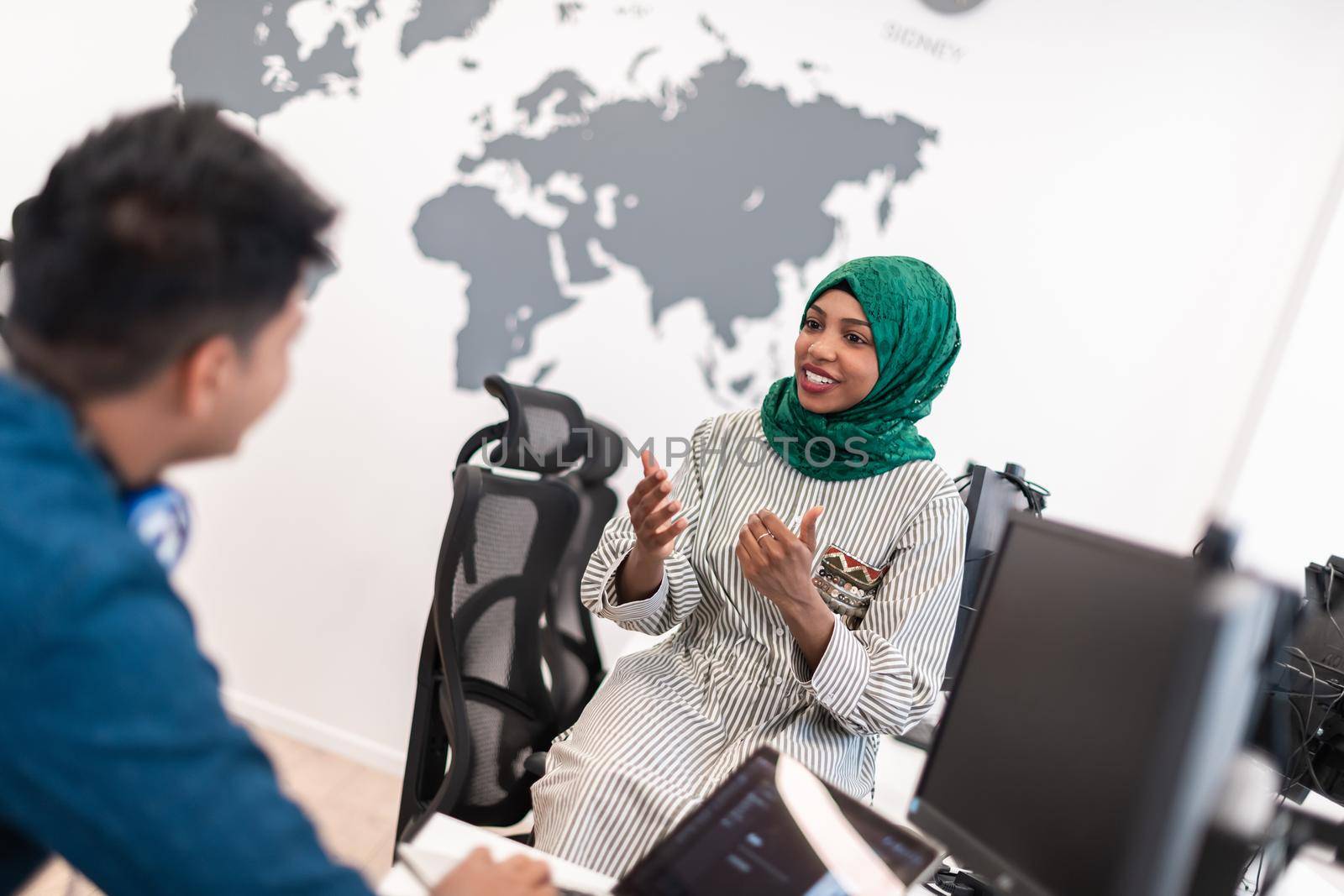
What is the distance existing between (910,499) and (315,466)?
1.84m

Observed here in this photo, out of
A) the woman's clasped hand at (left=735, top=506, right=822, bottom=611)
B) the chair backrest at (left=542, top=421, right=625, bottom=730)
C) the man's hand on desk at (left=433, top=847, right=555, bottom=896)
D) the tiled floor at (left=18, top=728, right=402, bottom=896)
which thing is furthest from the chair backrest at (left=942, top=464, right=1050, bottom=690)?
the tiled floor at (left=18, top=728, right=402, bottom=896)

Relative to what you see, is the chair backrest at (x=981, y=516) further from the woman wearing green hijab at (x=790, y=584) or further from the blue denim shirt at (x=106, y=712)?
the blue denim shirt at (x=106, y=712)

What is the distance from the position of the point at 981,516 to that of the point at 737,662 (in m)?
0.59

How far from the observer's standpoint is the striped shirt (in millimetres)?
1214

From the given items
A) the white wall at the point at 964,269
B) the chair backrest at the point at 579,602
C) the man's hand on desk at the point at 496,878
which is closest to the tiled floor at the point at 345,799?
the white wall at the point at 964,269

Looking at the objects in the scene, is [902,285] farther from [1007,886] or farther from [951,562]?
[1007,886]

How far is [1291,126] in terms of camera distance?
81.0 inches

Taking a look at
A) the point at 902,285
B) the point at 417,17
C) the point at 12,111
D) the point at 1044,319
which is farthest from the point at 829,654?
the point at 12,111

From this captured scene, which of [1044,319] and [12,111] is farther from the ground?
[1044,319]

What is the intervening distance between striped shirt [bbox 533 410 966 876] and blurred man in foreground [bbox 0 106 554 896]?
1.71 ft

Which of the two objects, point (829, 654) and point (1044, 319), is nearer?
point (829, 654)

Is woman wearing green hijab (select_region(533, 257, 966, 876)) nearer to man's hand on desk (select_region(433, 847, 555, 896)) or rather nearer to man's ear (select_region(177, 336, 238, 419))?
man's hand on desk (select_region(433, 847, 555, 896))

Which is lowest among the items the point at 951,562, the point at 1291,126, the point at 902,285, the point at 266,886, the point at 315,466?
the point at 315,466

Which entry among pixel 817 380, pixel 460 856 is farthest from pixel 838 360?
pixel 460 856
